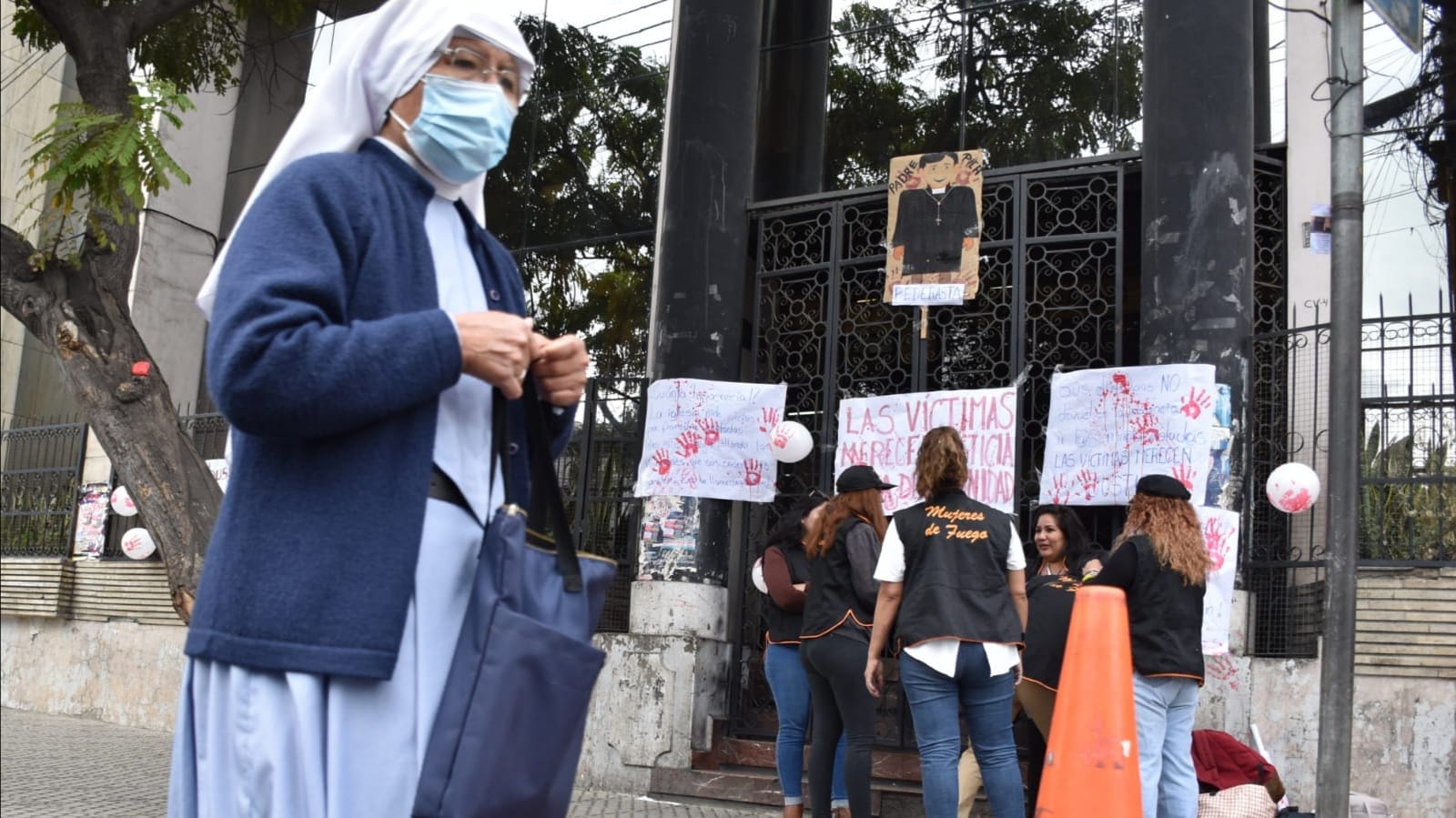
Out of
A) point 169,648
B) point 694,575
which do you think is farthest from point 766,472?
point 169,648

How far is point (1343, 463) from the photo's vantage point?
19.0 ft

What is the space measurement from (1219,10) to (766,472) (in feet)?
13.3

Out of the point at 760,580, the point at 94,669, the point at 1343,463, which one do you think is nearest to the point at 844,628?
the point at 760,580

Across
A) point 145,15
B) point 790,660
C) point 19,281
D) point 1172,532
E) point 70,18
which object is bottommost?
point 790,660

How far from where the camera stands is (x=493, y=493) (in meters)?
2.04

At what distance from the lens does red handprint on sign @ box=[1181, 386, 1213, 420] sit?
799 cm

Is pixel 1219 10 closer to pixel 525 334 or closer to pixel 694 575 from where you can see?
pixel 694 575

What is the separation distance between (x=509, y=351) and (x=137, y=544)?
1198cm

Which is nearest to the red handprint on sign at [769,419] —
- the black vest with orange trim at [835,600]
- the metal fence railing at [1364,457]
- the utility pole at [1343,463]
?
the black vest with orange trim at [835,600]

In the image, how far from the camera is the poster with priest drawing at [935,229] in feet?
30.4

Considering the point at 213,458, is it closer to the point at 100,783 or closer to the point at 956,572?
the point at 100,783

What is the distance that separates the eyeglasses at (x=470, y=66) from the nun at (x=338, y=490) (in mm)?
193

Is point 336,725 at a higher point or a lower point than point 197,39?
lower

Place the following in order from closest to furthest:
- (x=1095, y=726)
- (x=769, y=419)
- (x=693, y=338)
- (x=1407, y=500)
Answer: (x=1095, y=726) < (x=1407, y=500) < (x=769, y=419) < (x=693, y=338)
